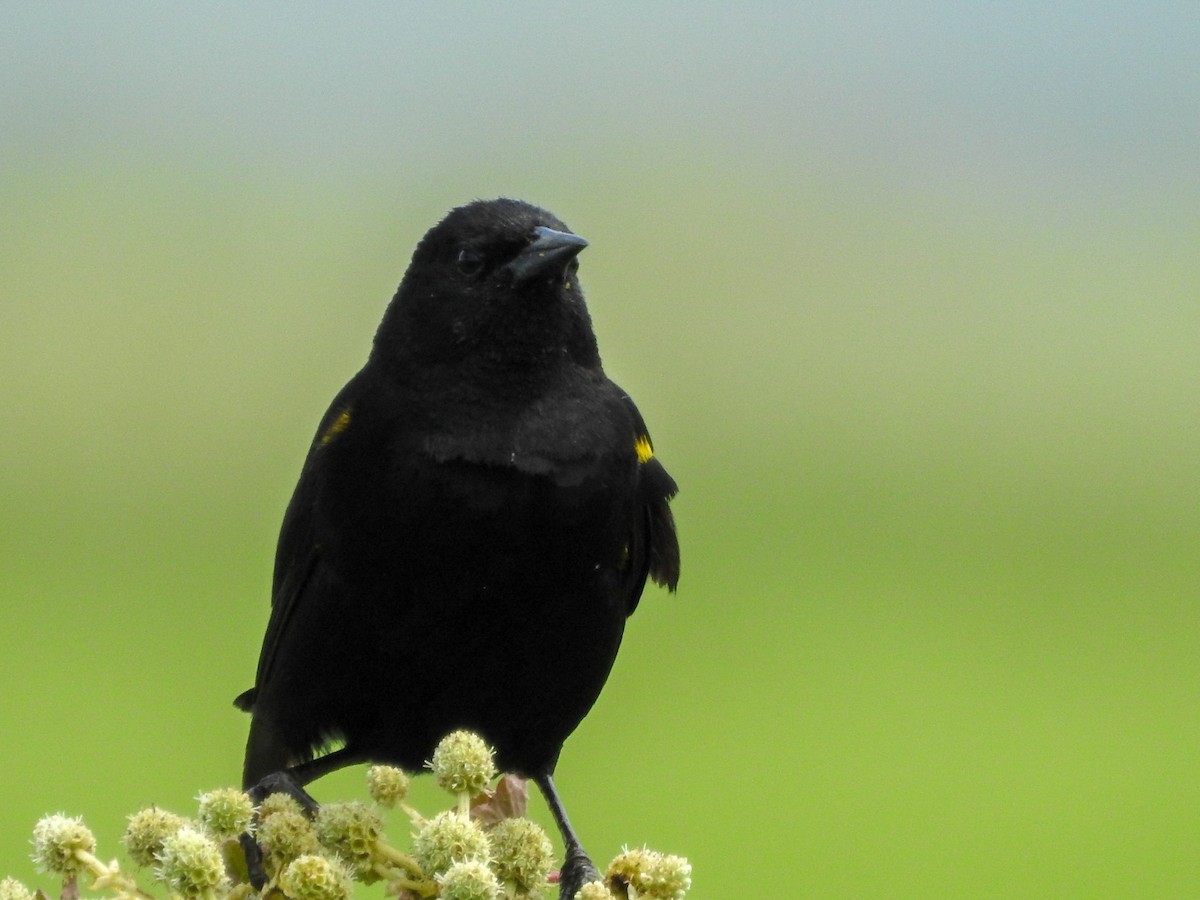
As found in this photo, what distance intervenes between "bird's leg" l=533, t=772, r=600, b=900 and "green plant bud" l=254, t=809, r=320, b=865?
148 cm

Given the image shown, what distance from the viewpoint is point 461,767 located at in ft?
6.79

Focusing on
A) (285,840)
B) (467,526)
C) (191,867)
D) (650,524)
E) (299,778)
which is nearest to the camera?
(191,867)

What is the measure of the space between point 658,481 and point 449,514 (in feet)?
2.40

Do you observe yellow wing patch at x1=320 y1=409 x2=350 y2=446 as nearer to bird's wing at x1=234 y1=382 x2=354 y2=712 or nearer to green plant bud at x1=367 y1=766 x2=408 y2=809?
bird's wing at x1=234 y1=382 x2=354 y2=712

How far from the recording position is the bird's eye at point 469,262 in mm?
3549

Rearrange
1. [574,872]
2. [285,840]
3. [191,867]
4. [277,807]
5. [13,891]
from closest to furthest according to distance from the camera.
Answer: [13,891], [191,867], [285,840], [277,807], [574,872]

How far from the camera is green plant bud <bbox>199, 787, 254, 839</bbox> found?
1.89m

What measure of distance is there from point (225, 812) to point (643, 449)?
2.01 m

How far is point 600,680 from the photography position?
3721 mm

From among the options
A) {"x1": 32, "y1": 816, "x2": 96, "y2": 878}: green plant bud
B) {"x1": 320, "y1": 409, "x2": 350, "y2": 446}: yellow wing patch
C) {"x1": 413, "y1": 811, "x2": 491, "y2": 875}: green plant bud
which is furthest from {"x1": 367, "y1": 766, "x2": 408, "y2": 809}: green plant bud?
{"x1": 320, "y1": 409, "x2": 350, "y2": 446}: yellow wing patch

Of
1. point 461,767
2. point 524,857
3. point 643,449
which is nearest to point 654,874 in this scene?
point 524,857

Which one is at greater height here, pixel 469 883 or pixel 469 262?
pixel 469 262

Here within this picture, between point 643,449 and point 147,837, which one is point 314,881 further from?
point 643,449

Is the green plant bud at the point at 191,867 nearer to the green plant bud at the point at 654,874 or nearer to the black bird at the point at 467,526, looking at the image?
the green plant bud at the point at 654,874
